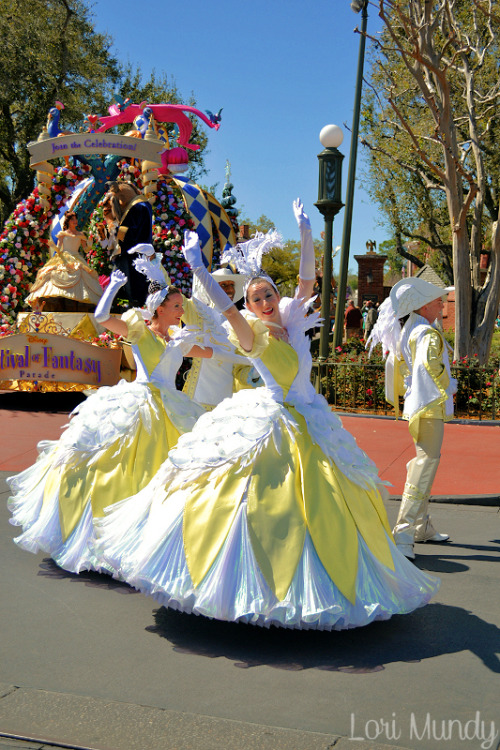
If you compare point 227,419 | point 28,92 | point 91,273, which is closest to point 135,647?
point 227,419

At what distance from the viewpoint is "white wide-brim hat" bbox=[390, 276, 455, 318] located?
18.4 feet

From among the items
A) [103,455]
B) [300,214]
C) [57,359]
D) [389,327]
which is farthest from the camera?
[57,359]

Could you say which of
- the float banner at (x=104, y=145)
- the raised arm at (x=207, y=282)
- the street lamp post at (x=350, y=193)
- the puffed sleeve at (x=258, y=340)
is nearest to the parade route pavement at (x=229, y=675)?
the puffed sleeve at (x=258, y=340)

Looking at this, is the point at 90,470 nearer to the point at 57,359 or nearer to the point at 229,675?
the point at 229,675

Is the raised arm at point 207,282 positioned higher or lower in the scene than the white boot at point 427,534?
higher

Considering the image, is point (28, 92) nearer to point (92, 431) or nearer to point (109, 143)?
point (109, 143)

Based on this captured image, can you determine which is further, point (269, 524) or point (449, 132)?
point (449, 132)

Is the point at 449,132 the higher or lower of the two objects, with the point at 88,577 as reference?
higher

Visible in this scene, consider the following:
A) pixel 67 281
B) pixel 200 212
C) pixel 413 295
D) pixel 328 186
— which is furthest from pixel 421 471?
pixel 200 212

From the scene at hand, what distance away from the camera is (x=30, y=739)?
289 centimetres

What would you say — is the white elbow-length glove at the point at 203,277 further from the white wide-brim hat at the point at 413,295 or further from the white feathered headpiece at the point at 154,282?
the white wide-brim hat at the point at 413,295

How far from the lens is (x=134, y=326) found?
5590 mm

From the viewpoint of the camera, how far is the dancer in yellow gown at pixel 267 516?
3535 millimetres

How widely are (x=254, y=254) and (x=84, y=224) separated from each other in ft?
35.9
